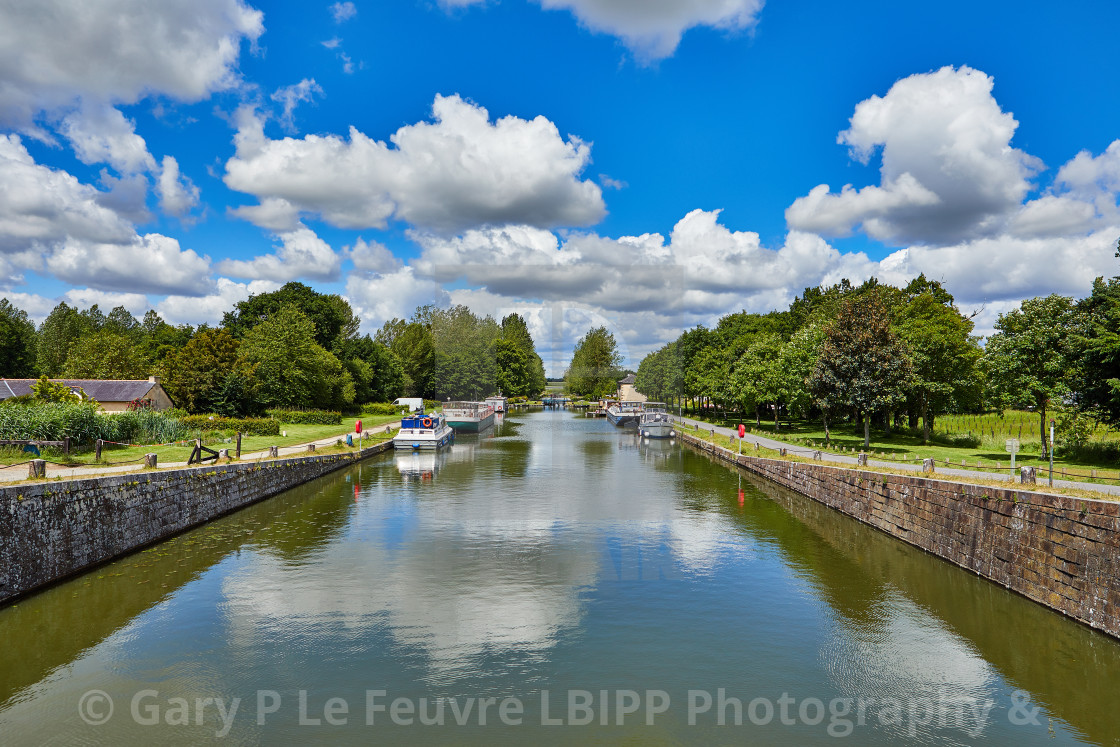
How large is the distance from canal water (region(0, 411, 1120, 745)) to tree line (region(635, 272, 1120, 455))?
17016 mm

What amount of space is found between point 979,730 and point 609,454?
45.3 meters

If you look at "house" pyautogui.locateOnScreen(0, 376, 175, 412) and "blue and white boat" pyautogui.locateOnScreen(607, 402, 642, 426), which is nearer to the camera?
"house" pyautogui.locateOnScreen(0, 376, 175, 412)

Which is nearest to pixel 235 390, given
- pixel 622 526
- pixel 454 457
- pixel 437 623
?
pixel 454 457

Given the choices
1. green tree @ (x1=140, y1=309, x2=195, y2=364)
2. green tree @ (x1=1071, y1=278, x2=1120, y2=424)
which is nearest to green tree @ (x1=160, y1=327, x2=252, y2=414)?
green tree @ (x1=140, y1=309, x2=195, y2=364)

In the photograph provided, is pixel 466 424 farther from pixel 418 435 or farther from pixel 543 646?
pixel 543 646

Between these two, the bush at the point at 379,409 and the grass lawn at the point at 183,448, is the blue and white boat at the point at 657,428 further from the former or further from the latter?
the bush at the point at 379,409

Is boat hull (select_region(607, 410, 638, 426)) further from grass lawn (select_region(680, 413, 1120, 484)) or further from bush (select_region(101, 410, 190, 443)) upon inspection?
bush (select_region(101, 410, 190, 443))

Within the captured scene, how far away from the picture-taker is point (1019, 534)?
18.2 meters

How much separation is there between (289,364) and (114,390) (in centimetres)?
1714

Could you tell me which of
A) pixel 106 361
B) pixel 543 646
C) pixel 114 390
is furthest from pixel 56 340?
pixel 543 646

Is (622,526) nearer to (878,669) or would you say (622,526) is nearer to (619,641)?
(619,641)

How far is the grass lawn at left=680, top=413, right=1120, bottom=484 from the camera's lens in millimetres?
26859

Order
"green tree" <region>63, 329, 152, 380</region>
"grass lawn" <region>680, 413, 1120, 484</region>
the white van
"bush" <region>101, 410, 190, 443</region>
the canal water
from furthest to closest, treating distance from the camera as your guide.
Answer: the white van, "green tree" <region>63, 329, 152, 380</region>, "bush" <region>101, 410, 190, 443</region>, "grass lawn" <region>680, 413, 1120, 484</region>, the canal water

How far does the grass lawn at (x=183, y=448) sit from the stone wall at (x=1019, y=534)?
32700 millimetres
